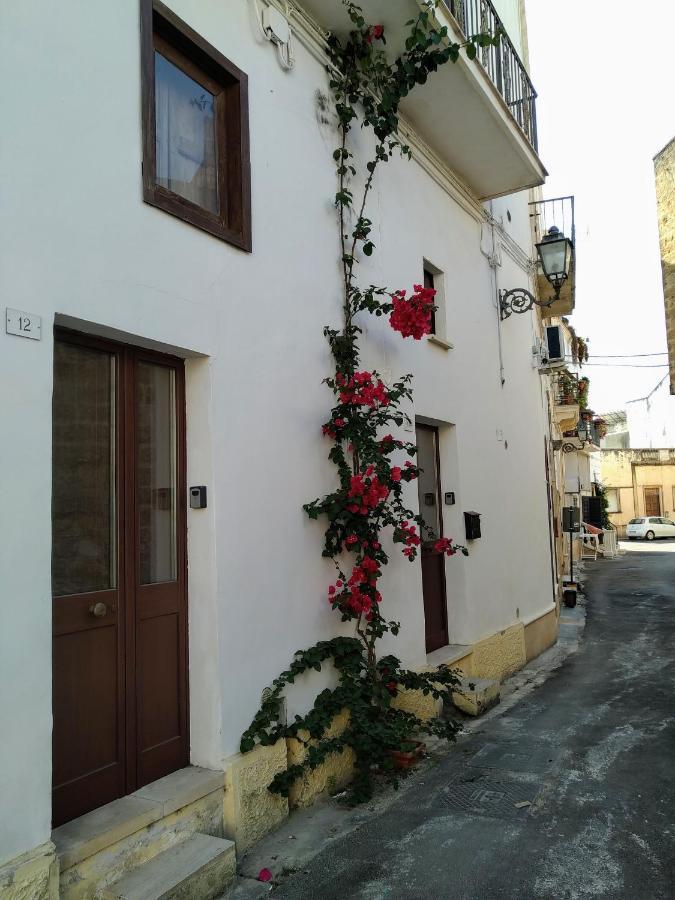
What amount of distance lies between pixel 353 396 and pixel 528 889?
301 centimetres

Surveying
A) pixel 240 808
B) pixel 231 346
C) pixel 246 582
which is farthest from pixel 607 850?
pixel 231 346

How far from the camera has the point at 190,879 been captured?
316 cm

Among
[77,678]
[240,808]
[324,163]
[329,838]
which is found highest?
[324,163]

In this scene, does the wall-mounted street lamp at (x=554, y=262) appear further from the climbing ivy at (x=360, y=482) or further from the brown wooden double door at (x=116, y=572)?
the brown wooden double door at (x=116, y=572)

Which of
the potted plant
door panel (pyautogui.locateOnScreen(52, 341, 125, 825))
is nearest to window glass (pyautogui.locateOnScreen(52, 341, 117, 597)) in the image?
door panel (pyautogui.locateOnScreen(52, 341, 125, 825))

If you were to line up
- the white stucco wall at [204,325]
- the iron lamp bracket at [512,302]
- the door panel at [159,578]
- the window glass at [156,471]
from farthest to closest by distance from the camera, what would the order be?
the iron lamp bracket at [512,302], the window glass at [156,471], the door panel at [159,578], the white stucco wall at [204,325]

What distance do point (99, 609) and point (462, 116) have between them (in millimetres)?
5873

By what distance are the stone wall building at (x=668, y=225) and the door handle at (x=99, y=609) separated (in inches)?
660

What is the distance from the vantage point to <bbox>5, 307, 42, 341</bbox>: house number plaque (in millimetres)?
2881

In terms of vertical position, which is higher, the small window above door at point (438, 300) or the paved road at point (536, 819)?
the small window above door at point (438, 300)

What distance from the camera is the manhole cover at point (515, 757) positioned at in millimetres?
5021

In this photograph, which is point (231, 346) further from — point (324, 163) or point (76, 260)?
point (324, 163)

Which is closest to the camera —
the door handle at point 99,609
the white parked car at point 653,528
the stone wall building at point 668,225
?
the door handle at point 99,609

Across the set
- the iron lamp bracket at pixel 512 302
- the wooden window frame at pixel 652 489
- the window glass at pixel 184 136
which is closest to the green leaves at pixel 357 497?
the window glass at pixel 184 136
